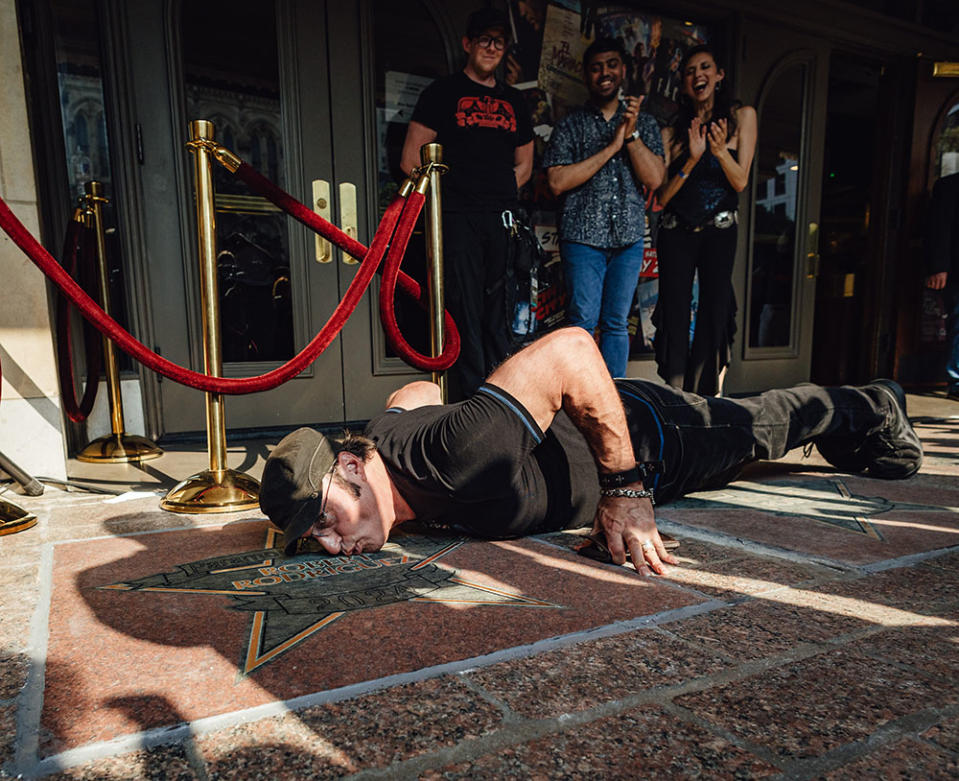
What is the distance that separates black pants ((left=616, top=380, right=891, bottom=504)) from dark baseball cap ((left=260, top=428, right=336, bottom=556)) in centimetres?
106

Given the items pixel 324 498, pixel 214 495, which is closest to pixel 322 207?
pixel 214 495

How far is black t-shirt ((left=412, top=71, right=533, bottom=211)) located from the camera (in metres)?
3.77

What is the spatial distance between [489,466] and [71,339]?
2702mm

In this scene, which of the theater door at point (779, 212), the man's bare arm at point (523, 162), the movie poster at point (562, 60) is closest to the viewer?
the man's bare arm at point (523, 162)

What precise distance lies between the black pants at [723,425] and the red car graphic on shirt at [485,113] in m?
2.12

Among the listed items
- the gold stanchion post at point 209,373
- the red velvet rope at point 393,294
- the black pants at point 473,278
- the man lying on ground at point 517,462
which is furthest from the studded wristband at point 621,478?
the black pants at point 473,278

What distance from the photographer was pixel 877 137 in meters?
6.65

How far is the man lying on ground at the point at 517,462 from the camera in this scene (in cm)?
182

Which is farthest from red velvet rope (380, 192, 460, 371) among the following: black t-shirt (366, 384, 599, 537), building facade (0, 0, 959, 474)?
building facade (0, 0, 959, 474)

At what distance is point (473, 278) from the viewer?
12.6ft

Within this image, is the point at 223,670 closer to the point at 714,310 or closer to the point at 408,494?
the point at 408,494

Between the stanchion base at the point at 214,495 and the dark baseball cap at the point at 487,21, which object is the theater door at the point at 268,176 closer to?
the dark baseball cap at the point at 487,21

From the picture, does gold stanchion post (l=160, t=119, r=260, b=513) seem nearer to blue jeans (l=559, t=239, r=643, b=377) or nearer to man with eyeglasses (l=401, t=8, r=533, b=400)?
man with eyeglasses (l=401, t=8, r=533, b=400)

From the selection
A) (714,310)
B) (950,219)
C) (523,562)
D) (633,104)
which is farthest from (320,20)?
(950,219)
